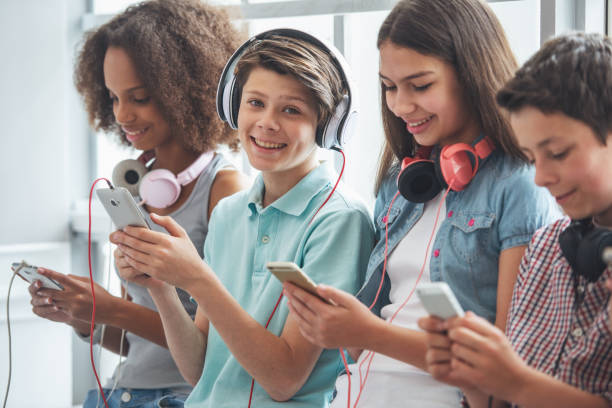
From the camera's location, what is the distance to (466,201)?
1296mm

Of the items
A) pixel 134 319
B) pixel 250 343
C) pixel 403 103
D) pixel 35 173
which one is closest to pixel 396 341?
pixel 250 343

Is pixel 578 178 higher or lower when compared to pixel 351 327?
higher

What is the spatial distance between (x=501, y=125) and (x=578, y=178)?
11.9 inches

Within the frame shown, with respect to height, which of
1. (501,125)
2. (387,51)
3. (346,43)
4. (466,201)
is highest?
(346,43)

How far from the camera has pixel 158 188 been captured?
183cm

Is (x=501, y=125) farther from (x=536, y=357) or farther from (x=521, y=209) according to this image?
(x=536, y=357)

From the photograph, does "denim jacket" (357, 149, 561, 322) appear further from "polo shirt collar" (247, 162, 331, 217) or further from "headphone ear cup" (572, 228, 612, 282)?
"polo shirt collar" (247, 162, 331, 217)

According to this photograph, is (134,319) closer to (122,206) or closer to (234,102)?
(122,206)

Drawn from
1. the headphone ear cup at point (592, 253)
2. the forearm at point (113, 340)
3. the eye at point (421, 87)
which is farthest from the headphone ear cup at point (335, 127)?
the forearm at point (113, 340)

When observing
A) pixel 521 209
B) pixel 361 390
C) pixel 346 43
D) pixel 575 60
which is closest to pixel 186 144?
pixel 346 43

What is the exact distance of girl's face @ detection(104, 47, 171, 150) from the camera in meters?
1.93

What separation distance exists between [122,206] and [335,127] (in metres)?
0.48

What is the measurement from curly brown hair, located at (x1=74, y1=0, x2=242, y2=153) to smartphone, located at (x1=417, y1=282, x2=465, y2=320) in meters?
1.15

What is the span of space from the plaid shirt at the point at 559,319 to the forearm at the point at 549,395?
0.10ft
